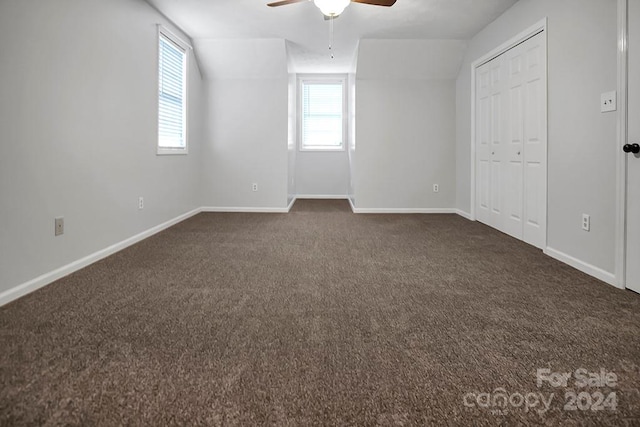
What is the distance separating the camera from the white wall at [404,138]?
20.6 feet

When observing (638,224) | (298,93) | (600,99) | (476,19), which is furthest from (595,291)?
(298,93)

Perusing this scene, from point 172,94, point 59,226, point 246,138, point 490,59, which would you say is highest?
point 490,59

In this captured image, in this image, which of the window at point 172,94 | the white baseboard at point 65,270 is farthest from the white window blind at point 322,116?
the white baseboard at point 65,270

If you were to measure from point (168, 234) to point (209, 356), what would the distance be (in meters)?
3.04

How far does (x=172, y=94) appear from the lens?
5195 millimetres

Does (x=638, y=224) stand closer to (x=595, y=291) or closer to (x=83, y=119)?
(x=595, y=291)

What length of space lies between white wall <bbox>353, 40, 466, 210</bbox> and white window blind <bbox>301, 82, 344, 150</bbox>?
1929mm

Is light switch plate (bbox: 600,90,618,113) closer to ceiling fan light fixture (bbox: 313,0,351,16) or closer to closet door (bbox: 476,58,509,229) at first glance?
closet door (bbox: 476,58,509,229)

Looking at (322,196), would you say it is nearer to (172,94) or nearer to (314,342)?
(172,94)

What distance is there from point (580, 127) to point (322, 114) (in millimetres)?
5548

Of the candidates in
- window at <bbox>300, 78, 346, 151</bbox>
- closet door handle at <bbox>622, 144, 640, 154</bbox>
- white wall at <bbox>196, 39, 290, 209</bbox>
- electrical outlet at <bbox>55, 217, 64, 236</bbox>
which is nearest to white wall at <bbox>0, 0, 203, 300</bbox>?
electrical outlet at <bbox>55, 217, 64, 236</bbox>

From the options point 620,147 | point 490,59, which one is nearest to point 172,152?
point 490,59

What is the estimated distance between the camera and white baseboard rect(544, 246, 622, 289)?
277 cm

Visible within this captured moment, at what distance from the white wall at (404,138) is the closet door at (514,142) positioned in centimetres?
94
